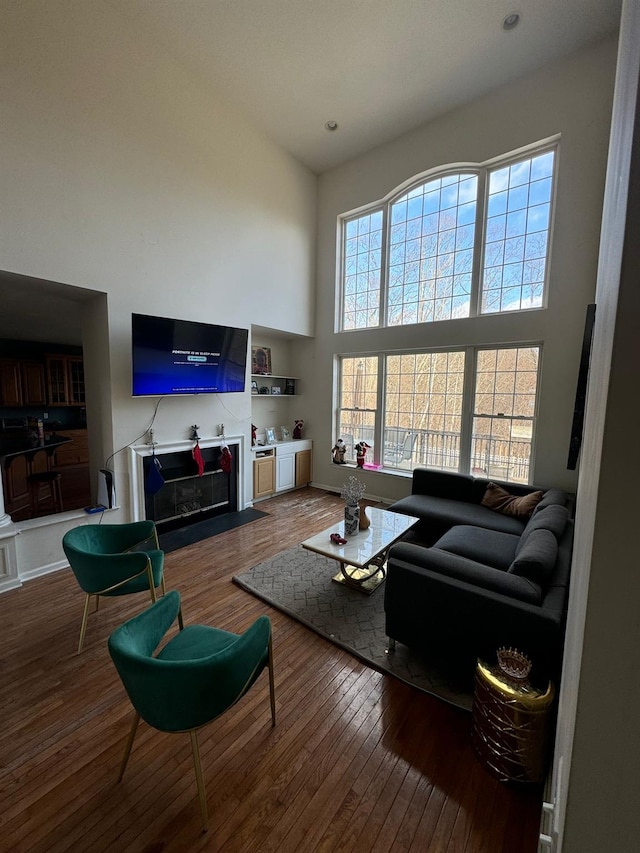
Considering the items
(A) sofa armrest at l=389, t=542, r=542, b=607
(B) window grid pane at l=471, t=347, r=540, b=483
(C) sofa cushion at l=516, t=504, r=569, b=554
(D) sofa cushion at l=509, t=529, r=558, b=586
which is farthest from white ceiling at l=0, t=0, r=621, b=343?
(C) sofa cushion at l=516, t=504, r=569, b=554

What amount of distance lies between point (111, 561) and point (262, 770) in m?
1.34

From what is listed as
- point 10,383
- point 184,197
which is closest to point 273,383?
point 184,197

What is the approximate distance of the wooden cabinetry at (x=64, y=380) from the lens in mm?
6387

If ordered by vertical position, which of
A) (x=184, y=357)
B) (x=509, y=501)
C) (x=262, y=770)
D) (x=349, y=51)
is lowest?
(x=262, y=770)

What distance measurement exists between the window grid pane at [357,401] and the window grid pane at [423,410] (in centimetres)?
23

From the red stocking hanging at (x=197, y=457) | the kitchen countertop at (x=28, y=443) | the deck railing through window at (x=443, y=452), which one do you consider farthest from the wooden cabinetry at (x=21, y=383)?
the deck railing through window at (x=443, y=452)

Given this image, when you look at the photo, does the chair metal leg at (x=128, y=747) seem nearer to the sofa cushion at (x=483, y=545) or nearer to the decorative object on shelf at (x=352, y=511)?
the decorative object on shelf at (x=352, y=511)

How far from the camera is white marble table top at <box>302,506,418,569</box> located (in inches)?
101

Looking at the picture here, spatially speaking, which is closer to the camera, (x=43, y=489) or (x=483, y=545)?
(x=483, y=545)

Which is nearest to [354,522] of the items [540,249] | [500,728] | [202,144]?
[500,728]

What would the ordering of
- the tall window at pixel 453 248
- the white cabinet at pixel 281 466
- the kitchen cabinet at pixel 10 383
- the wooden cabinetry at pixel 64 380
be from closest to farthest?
1. the tall window at pixel 453 248
2. the white cabinet at pixel 281 466
3. the kitchen cabinet at pixel 10 383
4. the wooden cabinetry at pixel 64 380

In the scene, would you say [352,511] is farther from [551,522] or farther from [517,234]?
[517,234]

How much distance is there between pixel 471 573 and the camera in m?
1.86

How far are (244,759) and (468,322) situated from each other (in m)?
4.53
